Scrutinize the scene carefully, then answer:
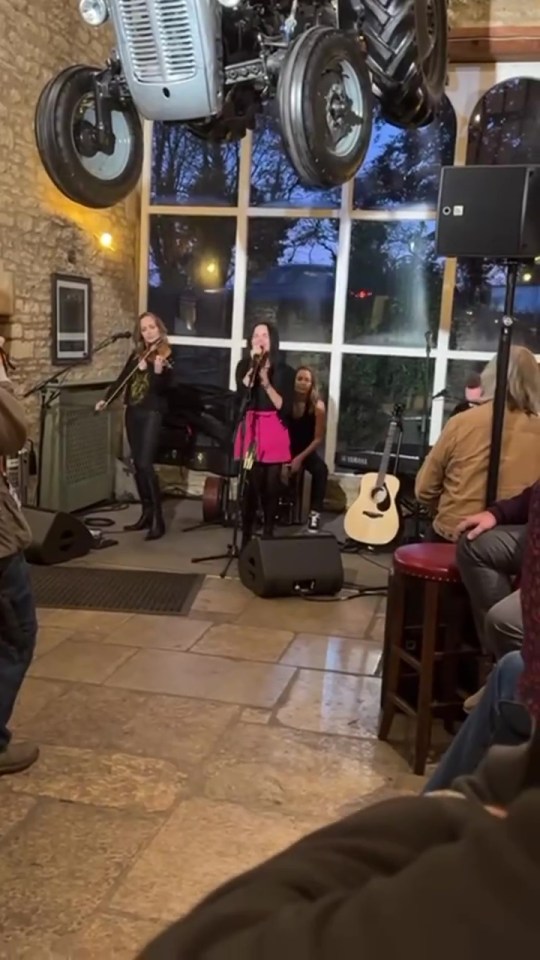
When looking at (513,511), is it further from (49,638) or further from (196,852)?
(49,638)

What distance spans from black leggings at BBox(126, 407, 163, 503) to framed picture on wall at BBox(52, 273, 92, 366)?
875 millimetres

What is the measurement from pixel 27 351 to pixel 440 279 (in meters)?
3.44

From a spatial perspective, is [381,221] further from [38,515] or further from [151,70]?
[38,515]

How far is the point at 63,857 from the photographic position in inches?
93.2

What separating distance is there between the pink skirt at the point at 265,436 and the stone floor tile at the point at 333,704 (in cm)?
209

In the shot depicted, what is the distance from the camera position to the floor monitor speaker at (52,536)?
17.6 feet

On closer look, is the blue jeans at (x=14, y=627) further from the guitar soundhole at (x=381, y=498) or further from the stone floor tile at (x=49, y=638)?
the guitar soundhole at (x=381, y=498)

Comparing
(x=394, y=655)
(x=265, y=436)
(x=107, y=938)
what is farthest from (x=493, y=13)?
(x=107, y=938)

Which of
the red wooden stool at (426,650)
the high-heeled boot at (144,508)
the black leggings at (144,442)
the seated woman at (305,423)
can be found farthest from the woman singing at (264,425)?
the red wooden stool at (426,650)

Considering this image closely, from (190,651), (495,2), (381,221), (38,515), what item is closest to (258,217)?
(381,221)

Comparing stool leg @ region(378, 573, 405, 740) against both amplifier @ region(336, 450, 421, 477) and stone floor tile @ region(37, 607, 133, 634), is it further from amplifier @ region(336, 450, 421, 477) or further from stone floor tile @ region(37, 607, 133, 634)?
amplifier @ region(336, 450, 421, 477)

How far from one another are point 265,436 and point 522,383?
2.32 metres

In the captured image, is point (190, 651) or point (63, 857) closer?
point (63, 857)

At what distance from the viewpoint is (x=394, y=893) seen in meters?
0.56
